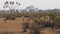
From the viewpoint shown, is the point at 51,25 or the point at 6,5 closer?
the point at 51,25

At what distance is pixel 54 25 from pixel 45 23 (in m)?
1.69

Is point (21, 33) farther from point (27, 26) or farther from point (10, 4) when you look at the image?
point (10, 4)

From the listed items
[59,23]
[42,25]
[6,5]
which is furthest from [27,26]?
[6,5]

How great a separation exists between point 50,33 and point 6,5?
103 metres

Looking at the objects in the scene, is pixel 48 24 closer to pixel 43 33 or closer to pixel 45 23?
pixel 45 23

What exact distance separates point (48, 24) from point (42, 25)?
1.03 meters

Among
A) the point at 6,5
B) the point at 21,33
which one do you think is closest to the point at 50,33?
the point at 21,33

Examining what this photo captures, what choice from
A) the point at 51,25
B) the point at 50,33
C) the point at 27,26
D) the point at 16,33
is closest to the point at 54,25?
the point at 51,25

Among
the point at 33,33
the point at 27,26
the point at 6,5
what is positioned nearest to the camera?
the point at 33,33

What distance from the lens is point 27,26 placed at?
1261 inches

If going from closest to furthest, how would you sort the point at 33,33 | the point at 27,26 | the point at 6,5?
1. the point at 33,33
2. the point at 27,26
3. the point at 6,5

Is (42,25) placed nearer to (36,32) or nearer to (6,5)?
(36,32)

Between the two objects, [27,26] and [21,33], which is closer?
[21,33]

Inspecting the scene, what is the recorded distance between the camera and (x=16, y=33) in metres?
25.6
